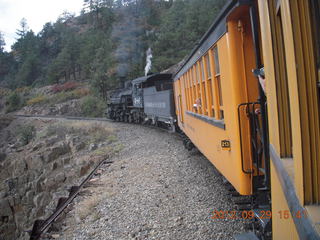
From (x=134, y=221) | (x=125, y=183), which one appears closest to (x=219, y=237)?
(x=134, y=221)

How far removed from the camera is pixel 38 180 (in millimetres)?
14875

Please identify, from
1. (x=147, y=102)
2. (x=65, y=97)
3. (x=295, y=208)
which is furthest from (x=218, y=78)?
(x=65, y=97)

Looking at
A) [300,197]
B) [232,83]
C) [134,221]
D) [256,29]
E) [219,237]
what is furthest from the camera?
[134,221]

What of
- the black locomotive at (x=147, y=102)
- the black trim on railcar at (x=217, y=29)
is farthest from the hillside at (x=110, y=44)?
the black trim on railcar at (x=217, y=29)

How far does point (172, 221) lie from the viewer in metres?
5.29

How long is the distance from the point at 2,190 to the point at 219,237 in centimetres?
1557

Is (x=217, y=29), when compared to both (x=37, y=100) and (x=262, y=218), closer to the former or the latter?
(x=262, y=218)

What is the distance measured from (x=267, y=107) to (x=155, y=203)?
151 inches

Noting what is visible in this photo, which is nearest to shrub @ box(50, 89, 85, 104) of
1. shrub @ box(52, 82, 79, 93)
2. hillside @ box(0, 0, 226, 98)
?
hillside @ box(0, 0, 226, 98)

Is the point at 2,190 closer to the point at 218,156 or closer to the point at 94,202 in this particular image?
the point at 94,202

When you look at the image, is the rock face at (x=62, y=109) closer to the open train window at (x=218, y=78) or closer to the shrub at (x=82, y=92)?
the shrub at (x=82, y=92)

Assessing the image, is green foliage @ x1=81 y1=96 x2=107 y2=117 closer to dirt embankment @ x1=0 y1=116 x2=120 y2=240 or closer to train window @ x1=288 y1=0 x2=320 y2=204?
dirt embankment @ x1=0 y1=116 x2=120 y2=240

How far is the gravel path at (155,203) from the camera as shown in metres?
5.00

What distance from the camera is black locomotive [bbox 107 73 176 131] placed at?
13875 mm
